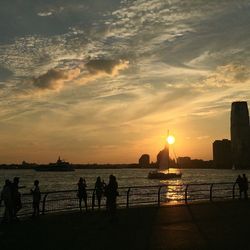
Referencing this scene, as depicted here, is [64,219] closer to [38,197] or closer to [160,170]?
[38,197]

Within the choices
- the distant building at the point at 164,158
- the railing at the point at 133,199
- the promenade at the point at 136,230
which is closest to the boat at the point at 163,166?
the distant building at the point at 164,158

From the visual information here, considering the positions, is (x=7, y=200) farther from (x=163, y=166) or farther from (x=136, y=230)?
(x=163, y=166)

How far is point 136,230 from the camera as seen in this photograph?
653 inches

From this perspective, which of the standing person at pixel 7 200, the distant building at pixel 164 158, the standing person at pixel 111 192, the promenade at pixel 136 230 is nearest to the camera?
the promenade at pixel 136 230

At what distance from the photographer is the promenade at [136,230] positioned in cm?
1353

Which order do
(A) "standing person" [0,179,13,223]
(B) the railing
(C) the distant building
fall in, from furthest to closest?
(C) the distant building < (B) the railing < (A) "standing person" [0,179,13,223]

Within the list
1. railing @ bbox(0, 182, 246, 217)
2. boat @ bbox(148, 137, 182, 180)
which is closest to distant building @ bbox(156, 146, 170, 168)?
boat @ bbox(148, 137, 182, 180)

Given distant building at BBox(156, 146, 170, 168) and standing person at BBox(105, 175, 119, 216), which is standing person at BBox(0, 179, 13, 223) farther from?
distant building at BBox(156, 146, 170, 168)

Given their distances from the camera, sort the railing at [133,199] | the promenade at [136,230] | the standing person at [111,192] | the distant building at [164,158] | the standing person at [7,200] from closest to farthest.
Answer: the promenade at [136,230] < the standing person at [7,200] < the standing person at [111,192] < the railing at [133,199] < the distant building at [164,158]

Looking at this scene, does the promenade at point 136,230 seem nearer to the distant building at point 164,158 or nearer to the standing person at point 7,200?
the standing person at point 7,200

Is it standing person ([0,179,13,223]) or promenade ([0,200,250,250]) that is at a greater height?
standing person ([0,179,13,223])

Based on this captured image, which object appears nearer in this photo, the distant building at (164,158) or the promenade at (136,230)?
the promenade at (136,230)

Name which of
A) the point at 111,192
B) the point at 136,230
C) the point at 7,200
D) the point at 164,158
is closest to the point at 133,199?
the point at 111,192

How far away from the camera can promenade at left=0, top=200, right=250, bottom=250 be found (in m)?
13.5
